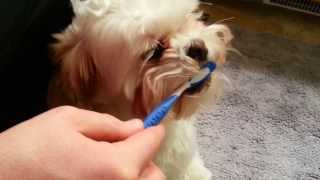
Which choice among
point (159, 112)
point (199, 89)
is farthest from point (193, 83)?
point (159, 112)

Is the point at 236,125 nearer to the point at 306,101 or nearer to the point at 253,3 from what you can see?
the point at 306,101

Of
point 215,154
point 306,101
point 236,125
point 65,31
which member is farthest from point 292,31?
point 65,31

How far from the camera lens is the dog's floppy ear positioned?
73 cm

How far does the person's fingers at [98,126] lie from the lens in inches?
15.1

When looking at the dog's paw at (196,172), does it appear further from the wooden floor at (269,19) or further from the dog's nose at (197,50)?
the wooden floor at (269,19)

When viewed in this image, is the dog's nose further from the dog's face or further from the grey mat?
the grey mat

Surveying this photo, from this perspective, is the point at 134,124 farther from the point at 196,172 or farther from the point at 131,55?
the point at 196,172

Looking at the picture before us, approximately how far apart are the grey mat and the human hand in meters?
0.82

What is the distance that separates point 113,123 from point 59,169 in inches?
2.8

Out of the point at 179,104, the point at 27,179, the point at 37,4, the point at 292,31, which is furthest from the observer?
the point at 292,31

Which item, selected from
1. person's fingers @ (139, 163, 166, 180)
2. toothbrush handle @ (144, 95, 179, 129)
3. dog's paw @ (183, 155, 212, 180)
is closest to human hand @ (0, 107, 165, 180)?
person's fingers @ (139, 163, 166, 180)

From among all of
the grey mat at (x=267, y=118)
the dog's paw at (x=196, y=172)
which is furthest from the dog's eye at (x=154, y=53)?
the grey mat at (x=267, y=118)

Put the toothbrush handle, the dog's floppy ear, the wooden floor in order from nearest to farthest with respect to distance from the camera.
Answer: the toothbrush handle → the dog's floppy ear → the wooden floor

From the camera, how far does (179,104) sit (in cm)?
80
